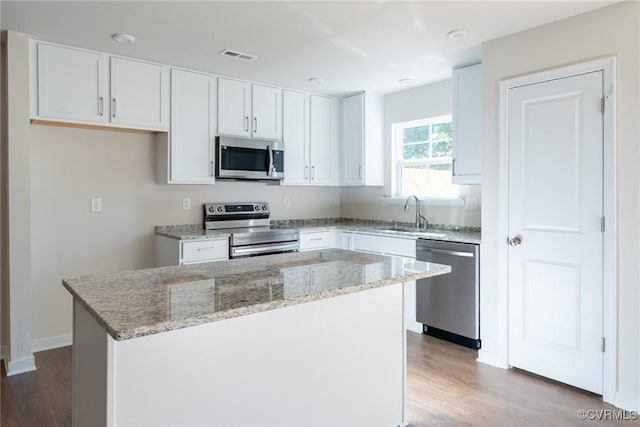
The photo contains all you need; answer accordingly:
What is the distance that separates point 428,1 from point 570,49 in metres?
0.99

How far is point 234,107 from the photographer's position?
13.3ft

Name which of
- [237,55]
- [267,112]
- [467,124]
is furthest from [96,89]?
[467,124]

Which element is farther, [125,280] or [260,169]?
[260,169]

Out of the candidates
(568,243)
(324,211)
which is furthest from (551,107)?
(324,211)

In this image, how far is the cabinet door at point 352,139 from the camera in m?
4.69

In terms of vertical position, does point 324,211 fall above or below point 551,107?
below

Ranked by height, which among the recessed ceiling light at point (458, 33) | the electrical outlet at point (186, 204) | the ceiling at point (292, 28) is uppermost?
the ceiling at point (292, 28)

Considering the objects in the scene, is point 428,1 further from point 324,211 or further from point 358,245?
point 324,211

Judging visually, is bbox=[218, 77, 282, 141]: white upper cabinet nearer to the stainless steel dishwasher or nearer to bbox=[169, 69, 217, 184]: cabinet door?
bbox=[169, 69, 217, 184]: cabinet door

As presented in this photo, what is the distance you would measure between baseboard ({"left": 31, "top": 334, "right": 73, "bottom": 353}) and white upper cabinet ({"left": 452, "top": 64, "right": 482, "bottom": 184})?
11.5 feet

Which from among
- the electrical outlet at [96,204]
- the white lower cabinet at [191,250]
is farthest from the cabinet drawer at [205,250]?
the electrical outlet at [96,204]

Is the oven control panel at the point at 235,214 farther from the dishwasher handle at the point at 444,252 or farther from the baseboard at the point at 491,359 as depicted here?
the baseboard at the point at 491,359

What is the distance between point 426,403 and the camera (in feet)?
8.30

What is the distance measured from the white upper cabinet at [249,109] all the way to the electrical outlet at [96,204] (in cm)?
119
